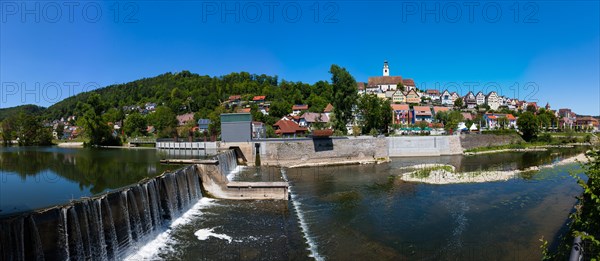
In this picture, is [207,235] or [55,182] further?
[55,182]

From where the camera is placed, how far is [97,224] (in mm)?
12312

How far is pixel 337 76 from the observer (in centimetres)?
4997

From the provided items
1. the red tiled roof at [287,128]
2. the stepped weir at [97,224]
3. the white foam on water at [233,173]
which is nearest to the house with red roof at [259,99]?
A: the red tiled roof at [287,128]

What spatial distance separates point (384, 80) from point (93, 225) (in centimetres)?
11853

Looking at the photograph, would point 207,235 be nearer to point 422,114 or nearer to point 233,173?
point 233,173

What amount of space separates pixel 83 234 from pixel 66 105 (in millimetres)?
165083

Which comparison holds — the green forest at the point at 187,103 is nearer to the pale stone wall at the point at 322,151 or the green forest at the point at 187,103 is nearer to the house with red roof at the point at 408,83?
the pale stone wall at the point at 322,151

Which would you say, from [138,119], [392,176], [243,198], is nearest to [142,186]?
[243,198]

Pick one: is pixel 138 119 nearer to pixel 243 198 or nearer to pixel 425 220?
pixel 243 198

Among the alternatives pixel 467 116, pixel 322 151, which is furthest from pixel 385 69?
pixel 322 151

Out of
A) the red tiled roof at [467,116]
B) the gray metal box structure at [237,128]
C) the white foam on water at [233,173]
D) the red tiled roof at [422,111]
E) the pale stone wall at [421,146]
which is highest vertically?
the red tiled roof at [422,111]

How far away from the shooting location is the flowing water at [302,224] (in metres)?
11.8

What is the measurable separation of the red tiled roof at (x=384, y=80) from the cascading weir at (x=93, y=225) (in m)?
111

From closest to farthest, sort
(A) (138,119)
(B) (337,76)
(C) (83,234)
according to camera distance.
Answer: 1. (C) (83,234)
2. (B) (337,76)
3. (A) (138,119)
